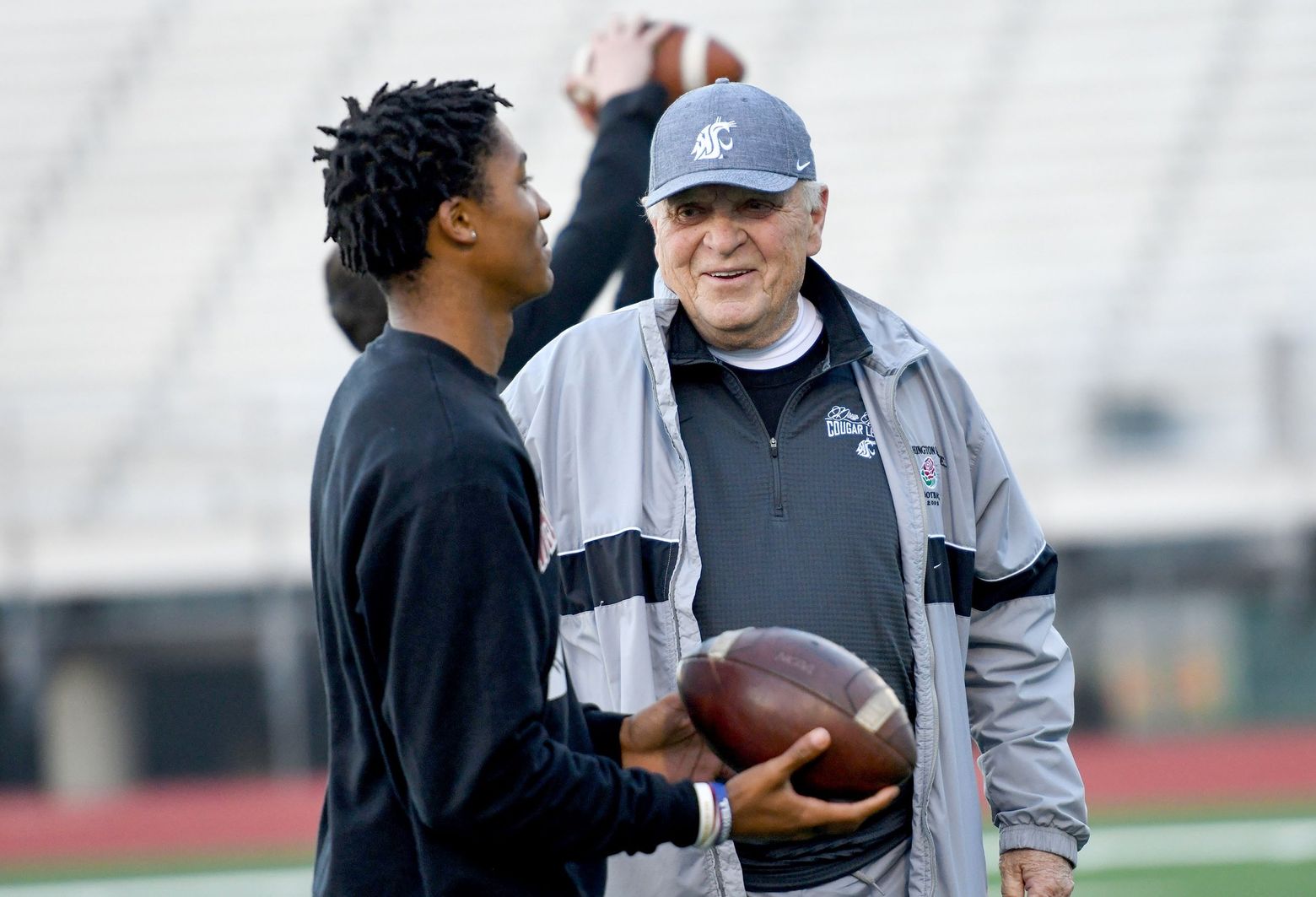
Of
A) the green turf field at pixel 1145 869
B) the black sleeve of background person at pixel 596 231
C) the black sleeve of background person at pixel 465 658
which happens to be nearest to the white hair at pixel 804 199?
the black sleeve of background person at pixel 596 231

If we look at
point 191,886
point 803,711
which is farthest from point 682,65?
point 191,886

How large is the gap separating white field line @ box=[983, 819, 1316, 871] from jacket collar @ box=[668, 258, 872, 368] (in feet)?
15.6

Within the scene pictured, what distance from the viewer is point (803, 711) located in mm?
2018

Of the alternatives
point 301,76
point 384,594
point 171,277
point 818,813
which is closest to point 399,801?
point 384,594

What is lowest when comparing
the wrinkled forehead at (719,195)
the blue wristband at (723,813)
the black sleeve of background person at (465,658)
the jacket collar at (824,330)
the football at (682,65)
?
the blue wristband at (723,813)

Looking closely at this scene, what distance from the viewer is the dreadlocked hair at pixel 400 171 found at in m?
1.83

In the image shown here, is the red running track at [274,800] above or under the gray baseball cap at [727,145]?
under

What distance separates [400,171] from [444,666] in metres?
0.56

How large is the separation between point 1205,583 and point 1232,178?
5.42 meters

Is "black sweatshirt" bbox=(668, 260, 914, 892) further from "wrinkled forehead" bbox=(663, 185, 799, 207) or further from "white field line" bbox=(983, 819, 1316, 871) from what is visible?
"white field line" bbox=(983, 819, 1316, 871)

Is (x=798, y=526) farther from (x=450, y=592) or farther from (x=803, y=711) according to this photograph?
(x=450, y=592)

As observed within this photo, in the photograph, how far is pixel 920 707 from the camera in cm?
242

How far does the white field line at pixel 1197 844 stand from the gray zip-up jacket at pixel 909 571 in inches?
179

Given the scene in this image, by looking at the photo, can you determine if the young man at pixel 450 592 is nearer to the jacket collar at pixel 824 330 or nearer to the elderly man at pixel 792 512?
the elderly man at pixel 792 512
